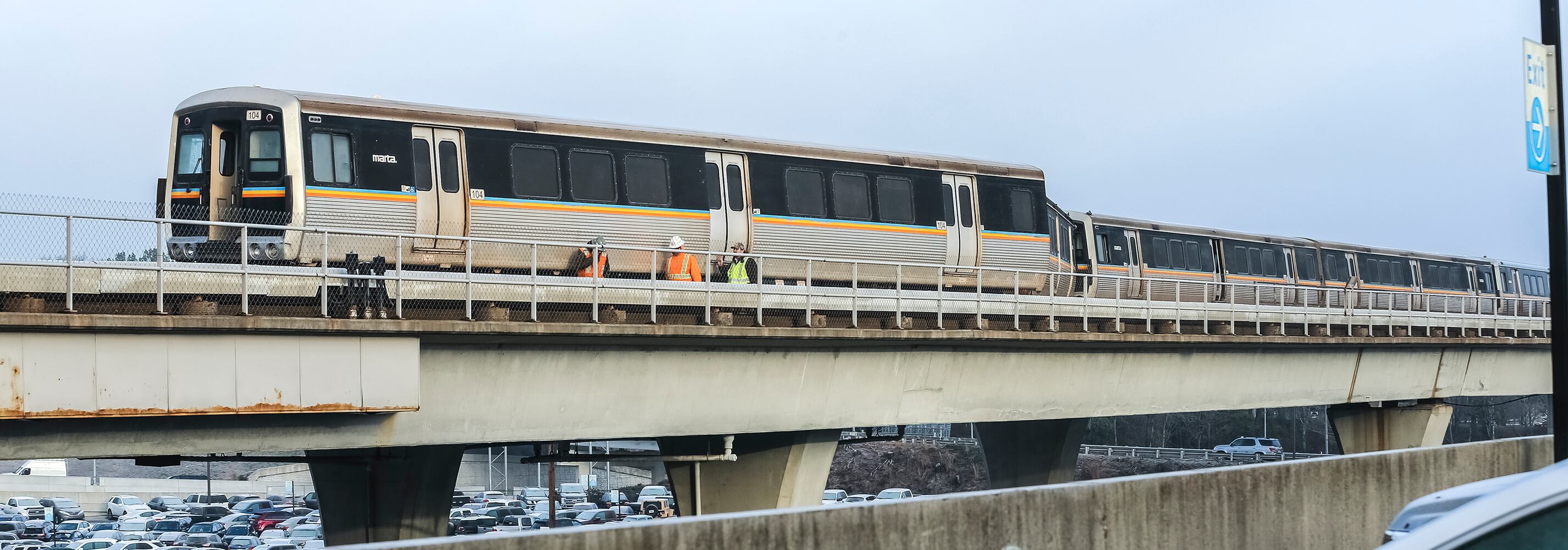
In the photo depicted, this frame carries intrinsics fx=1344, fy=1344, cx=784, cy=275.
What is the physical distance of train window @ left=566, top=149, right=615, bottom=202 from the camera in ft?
71.3

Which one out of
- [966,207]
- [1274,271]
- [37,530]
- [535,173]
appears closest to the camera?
[535,173]

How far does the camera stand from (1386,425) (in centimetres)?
3653

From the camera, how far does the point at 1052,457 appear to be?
33.2 m

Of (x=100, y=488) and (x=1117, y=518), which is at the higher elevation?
(x=1117, y=518)

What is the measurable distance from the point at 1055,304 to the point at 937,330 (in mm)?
3781

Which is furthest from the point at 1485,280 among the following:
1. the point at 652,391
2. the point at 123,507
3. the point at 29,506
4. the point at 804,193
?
the point at 29,506

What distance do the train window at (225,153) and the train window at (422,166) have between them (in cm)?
256

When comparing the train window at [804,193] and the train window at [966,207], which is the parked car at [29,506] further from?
the train window at [966,207]

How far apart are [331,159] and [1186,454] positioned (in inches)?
2606

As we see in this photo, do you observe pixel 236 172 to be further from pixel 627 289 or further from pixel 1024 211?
pixel 1024 211

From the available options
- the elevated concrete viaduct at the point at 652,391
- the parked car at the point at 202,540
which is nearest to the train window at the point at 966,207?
the elevated concrete viaduct at the point at 652,391

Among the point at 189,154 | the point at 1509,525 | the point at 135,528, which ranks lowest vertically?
the point at 135,528

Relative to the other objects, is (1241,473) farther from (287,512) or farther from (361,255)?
(287,512)

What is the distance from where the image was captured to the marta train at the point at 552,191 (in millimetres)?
19125
